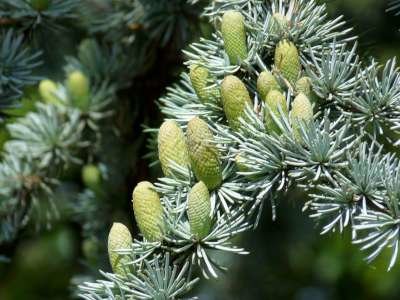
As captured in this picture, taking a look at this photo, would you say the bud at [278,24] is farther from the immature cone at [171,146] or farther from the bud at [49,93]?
the bud at [49,93]

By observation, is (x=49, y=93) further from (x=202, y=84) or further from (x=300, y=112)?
(x=300, y=112)

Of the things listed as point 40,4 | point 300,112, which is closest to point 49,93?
point 40,4

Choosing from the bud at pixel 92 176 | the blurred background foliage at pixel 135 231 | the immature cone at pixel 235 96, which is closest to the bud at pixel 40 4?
the blurred background foliage at pixel 135 231

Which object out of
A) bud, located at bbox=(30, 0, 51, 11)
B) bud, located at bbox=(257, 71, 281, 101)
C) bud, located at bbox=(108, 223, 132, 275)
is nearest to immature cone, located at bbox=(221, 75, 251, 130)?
bud, located at bbox=(257, 71, 281, 101)

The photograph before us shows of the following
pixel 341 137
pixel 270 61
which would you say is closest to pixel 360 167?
pixel 341 137

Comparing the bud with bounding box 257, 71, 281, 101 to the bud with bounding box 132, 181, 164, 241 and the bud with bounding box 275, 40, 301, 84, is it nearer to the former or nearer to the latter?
the bud with bounding box 275, 40, 301, 84
